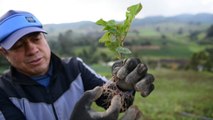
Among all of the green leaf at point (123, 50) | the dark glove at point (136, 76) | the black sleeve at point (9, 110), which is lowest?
the black sleeve at point (9, 110)

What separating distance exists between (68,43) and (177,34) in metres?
11.3

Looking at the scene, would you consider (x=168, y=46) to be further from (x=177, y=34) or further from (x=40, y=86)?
(x=40, y=86)

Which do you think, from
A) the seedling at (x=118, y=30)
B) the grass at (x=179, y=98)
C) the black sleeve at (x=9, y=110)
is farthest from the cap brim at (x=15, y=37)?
the grass at (x=179, y=98)

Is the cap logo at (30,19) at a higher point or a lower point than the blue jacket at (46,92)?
higher

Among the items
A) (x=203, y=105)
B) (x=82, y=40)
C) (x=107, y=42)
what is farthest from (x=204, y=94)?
(x=107, y=42)

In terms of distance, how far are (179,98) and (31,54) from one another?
9481 millimetres

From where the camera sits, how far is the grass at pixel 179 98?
9164 mm

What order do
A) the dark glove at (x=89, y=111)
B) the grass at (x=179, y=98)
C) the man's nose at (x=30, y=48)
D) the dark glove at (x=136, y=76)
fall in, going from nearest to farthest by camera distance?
1. the dark glove at (x=89, y=111)
2. the dark glove at (x=136, y=76)
3. the man's nose at (x=30, y=48)
4. the grass at (x=179, y=98)

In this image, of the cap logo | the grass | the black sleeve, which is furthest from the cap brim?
the grass

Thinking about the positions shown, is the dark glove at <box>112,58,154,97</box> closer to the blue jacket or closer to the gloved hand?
the gloved hand

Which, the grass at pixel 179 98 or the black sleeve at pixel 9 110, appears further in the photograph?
the grass at pixel 179 98

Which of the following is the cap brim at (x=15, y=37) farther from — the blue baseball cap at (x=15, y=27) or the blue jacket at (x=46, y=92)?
the blue jacket at (x=46, y=92)

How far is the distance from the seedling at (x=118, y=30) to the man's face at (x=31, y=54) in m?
0.41

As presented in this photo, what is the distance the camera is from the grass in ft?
30.1
